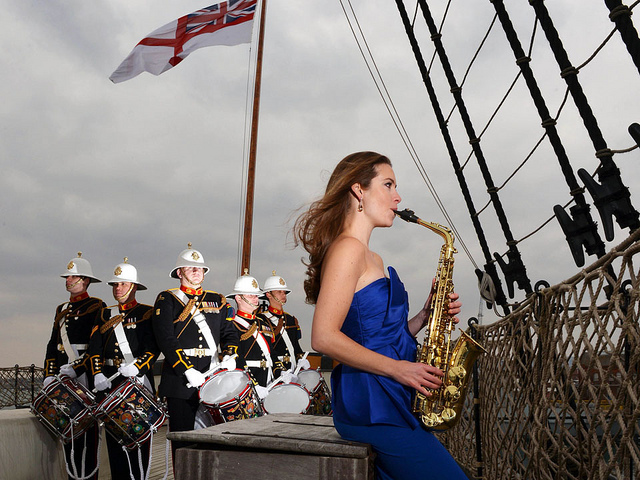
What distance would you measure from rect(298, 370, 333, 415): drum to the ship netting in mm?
3300

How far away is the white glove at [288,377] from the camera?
26.1ft

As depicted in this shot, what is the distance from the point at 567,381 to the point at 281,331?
650 cm

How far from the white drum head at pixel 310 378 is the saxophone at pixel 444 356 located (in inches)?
230

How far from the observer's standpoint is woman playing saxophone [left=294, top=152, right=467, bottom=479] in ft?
6.97

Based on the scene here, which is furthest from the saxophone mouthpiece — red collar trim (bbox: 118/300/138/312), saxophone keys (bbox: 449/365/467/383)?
red collar trim (bbox: 118/300/138/312)

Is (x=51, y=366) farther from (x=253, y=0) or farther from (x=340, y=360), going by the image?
(x=253, y=0)

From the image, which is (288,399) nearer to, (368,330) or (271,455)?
(271,455)

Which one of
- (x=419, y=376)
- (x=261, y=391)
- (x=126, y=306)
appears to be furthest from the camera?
(x=261, y=391)

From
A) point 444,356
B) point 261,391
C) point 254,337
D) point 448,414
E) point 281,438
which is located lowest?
point 281,438

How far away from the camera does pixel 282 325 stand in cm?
908

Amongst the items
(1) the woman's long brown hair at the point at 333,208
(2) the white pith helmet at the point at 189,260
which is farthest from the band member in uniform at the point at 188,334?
(1) the woman's long brown hair at the point at 333,208

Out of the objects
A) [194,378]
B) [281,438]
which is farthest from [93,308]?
[281,438]

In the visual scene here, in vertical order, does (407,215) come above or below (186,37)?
below

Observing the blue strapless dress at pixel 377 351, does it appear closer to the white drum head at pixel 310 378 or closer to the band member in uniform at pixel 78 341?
the band member in uniform at pixel 78 341
